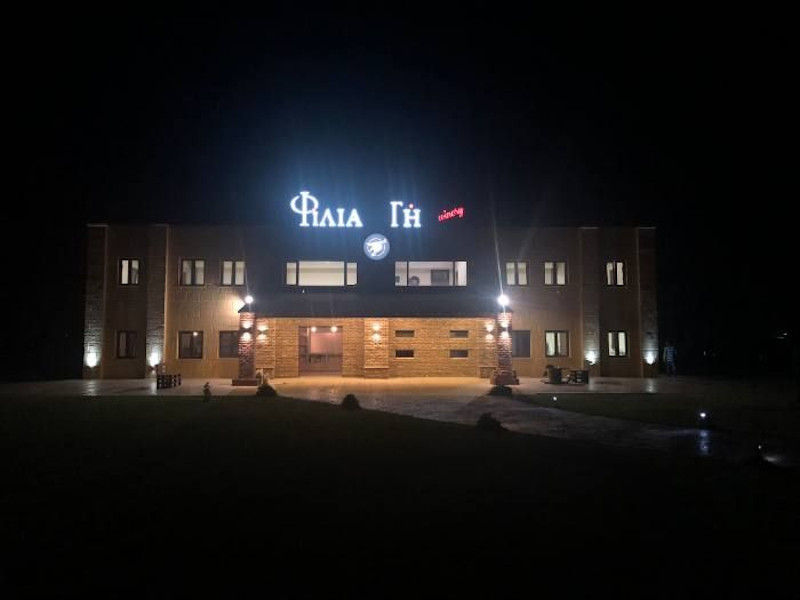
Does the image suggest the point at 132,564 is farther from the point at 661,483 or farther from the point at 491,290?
the point at 491,290

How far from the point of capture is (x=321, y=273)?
29.0 metres

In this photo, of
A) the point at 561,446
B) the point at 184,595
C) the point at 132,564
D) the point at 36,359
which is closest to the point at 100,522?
the point at 132,564

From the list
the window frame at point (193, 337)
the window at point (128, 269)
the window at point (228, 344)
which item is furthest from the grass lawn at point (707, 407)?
the window at point (128, 269)

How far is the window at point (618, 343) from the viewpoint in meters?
29.8

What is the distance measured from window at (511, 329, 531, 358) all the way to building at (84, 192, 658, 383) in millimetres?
73

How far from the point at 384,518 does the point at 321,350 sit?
1034 inches

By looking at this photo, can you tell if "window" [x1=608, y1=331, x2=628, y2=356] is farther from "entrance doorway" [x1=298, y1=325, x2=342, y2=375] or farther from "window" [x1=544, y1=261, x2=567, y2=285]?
"entrance doorway" [x1=298, y1=325, x2=342, y2=375]

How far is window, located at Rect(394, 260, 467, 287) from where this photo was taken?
28969 millimetres

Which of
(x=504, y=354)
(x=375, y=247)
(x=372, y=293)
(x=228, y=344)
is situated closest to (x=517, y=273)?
(x=504, y=354)

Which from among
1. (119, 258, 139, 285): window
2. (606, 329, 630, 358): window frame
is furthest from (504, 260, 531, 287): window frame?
(119, 258, 139, 285): window

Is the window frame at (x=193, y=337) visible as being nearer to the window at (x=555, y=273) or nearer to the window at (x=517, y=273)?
the window at (x=517, y=273)

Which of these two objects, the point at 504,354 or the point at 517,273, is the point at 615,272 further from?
the point at 504,354

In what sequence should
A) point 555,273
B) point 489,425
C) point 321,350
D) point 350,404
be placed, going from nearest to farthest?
point 489,425, point 350,404, point 555,273, point 321,350

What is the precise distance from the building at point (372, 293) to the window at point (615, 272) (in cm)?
11
